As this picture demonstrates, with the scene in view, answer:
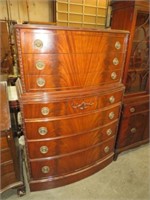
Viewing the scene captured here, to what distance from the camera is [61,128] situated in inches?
48.3

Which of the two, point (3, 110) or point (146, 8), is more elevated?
point (146, 8)

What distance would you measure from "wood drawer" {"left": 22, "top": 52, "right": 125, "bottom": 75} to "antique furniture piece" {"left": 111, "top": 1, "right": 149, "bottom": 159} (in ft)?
1.16

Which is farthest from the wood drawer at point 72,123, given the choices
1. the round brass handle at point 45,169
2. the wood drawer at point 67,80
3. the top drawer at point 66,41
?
the top drawer at point 66,41

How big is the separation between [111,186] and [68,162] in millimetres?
567

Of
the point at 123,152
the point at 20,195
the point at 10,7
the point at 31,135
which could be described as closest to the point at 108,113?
the point at 31,135

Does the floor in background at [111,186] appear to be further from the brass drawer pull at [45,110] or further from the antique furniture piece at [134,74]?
the brass drawer pull at [45,110]

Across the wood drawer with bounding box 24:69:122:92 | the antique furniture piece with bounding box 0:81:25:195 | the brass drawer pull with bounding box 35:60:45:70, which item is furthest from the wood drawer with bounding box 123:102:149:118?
the antique furniture piece with bounding box 0:81:25:195

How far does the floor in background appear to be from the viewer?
1.41 meters

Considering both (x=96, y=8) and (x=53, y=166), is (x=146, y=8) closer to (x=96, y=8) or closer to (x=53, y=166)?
(x=53, y=166)

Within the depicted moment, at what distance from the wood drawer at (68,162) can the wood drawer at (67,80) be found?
0.69 meters

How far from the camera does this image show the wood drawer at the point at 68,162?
4.38 feet

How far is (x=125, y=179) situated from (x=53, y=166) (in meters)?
0.87

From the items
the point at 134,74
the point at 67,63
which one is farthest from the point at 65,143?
the point at 134,74

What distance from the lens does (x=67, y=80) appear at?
3.64 ft
